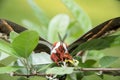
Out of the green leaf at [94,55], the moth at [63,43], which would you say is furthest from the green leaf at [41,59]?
the green leaf at [94,55]

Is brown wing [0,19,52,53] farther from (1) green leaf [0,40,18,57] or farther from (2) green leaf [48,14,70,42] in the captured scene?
(2) green leaf [48,14,70,42]

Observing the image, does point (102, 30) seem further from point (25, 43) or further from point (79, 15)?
point (79, 15)

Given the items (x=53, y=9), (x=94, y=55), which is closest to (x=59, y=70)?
(x=94, y=55)

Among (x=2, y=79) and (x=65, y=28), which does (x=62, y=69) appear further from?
(x=65, y=28)

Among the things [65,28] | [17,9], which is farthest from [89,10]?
[65,28]

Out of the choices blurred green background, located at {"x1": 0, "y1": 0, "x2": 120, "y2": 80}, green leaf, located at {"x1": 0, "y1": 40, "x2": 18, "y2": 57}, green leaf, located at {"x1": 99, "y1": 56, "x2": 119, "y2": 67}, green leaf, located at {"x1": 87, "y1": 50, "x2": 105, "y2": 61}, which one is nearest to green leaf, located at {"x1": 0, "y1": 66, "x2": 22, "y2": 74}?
green leaf, located at {"x1": 0, "y1": 40, "x2": 18, "y2": 57}

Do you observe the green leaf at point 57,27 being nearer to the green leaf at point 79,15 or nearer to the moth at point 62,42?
the green leaf at point 79,15
